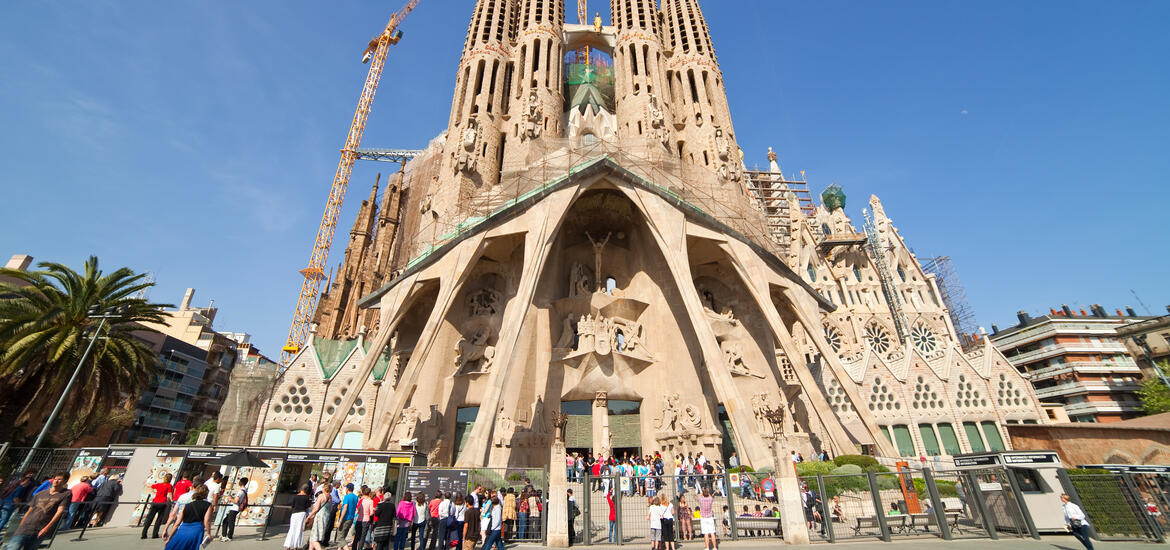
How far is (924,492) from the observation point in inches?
484

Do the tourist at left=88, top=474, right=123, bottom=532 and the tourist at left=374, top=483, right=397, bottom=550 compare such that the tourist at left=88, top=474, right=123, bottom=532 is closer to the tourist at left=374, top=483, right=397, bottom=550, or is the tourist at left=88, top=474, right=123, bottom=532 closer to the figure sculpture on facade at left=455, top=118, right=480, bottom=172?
the tourist at left=374, top=483, right=397, bottom=550

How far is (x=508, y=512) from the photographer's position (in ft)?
32.3

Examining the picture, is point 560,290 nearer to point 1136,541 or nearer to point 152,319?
point 152,319

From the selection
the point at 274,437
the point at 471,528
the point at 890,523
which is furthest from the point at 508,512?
the point at 274,437

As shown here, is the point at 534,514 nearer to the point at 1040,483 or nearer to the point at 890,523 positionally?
the point at 890,523

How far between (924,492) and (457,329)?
19.4m

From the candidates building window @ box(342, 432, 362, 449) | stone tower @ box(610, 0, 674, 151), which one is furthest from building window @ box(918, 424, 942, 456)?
building window @ box(342, 432, 362, 449)

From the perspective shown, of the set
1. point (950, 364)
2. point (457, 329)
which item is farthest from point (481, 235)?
point (950, 364)

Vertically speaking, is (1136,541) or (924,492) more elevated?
Result: (924,492)

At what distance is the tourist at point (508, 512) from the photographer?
9.87 meters

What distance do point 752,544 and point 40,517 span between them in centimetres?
1103

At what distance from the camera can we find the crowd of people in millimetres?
7816

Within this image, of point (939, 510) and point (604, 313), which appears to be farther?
point (604, 313)

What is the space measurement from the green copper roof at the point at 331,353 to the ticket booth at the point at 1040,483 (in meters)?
28.6
